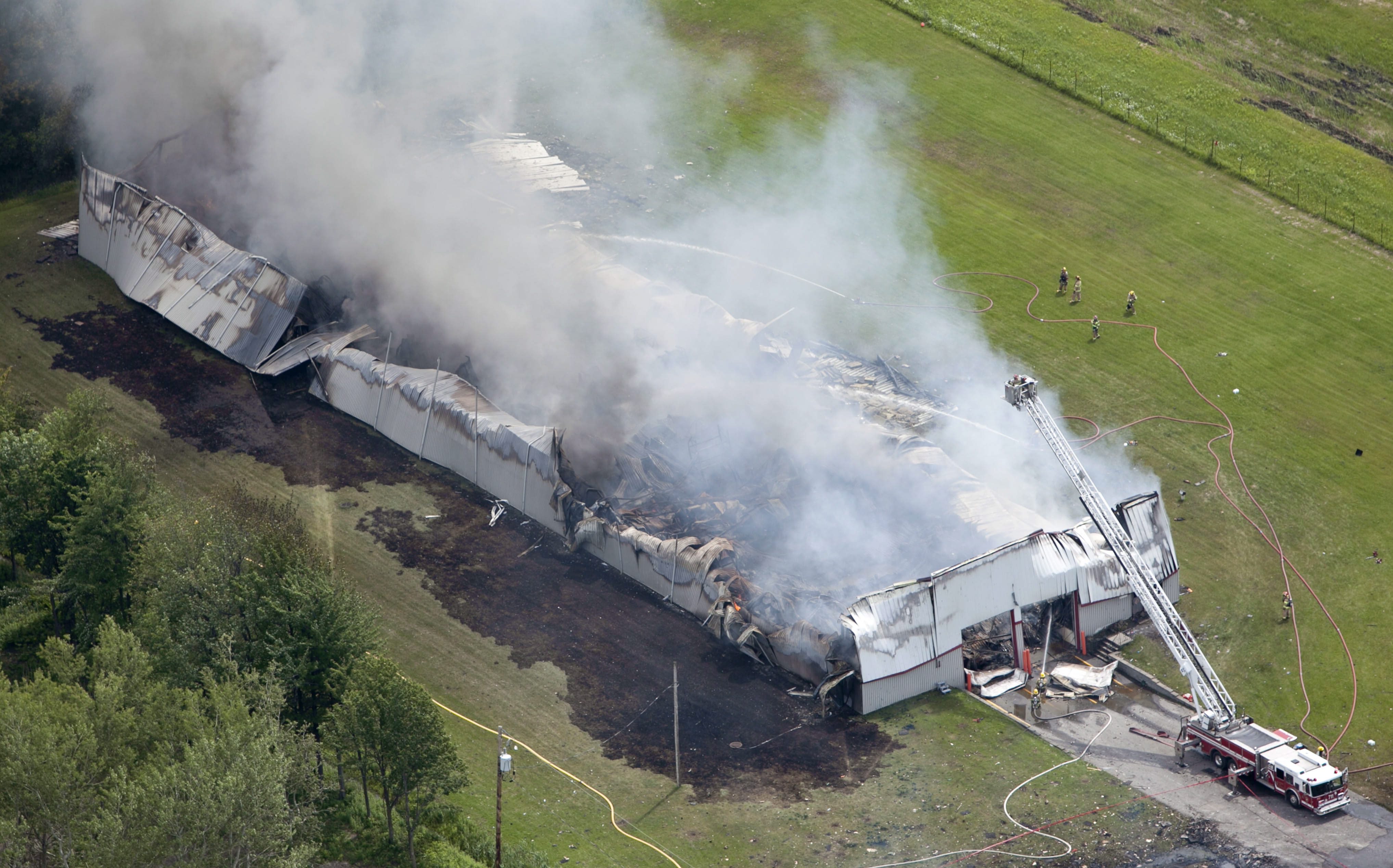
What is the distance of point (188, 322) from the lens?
60.1 meters

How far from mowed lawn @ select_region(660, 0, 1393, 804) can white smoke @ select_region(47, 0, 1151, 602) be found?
1.88 m

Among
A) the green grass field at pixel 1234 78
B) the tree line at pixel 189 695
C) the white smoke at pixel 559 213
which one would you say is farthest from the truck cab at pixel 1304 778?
the green grass field at pixel 1234 78

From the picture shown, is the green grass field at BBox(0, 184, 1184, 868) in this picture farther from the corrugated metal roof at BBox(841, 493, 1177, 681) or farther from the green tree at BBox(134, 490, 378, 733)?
the green tree at BBox(134, 490, 378, 733)

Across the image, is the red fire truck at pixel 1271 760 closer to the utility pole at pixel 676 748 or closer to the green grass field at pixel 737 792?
the green grass field at pixel 737 792

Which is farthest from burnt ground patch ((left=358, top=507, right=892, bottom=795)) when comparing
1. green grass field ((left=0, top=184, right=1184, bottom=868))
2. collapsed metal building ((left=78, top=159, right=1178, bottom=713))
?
collapsed metal building ((left=78, top=159, right=1178, bottom=713))

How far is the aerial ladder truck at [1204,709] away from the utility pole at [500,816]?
18572 millimetres

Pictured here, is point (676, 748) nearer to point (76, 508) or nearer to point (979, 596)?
point (979, 596)

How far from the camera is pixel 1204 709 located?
40188 millimetres

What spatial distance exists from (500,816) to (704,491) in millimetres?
16214

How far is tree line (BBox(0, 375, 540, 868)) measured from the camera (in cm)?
3278

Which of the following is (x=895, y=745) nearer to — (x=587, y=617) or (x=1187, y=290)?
(x=587, y=617)

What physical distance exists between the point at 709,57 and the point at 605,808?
49.5m

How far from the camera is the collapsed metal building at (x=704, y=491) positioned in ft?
138

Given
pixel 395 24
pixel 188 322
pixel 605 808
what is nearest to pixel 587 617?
pixel 605 808
